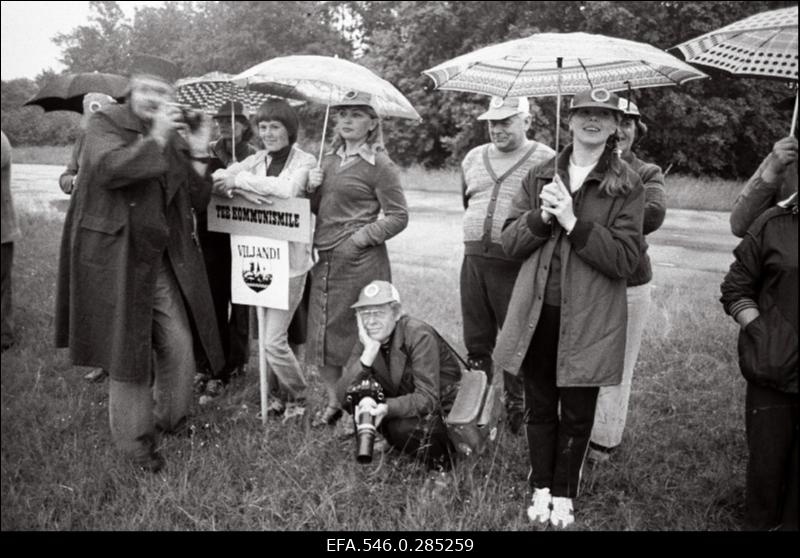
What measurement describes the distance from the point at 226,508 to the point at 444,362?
4.63ft

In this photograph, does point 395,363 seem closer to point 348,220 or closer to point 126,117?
point 348,220

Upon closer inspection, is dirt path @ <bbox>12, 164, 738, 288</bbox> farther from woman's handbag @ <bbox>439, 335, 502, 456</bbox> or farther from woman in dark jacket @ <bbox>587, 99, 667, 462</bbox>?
woman's handbag @ <bbox>439, 335, 502, 456</bbox>

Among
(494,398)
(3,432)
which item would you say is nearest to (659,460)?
(494,398)

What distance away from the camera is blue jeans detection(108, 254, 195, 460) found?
11.4ft

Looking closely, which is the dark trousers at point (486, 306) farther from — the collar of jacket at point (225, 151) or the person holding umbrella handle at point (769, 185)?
the collar of jacket at point (225, 151)

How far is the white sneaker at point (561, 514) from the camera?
308 centimetres

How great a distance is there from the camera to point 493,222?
4.06m

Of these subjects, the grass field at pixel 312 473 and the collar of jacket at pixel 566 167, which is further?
the grass field at pixel 312 473

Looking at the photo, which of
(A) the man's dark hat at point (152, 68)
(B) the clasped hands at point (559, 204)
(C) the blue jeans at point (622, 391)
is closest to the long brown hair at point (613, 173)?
(B) the clasped hands at point (559, 204)

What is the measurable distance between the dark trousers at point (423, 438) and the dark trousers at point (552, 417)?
20.1 inches

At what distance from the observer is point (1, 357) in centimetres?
509

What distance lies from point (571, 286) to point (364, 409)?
1186 mm
